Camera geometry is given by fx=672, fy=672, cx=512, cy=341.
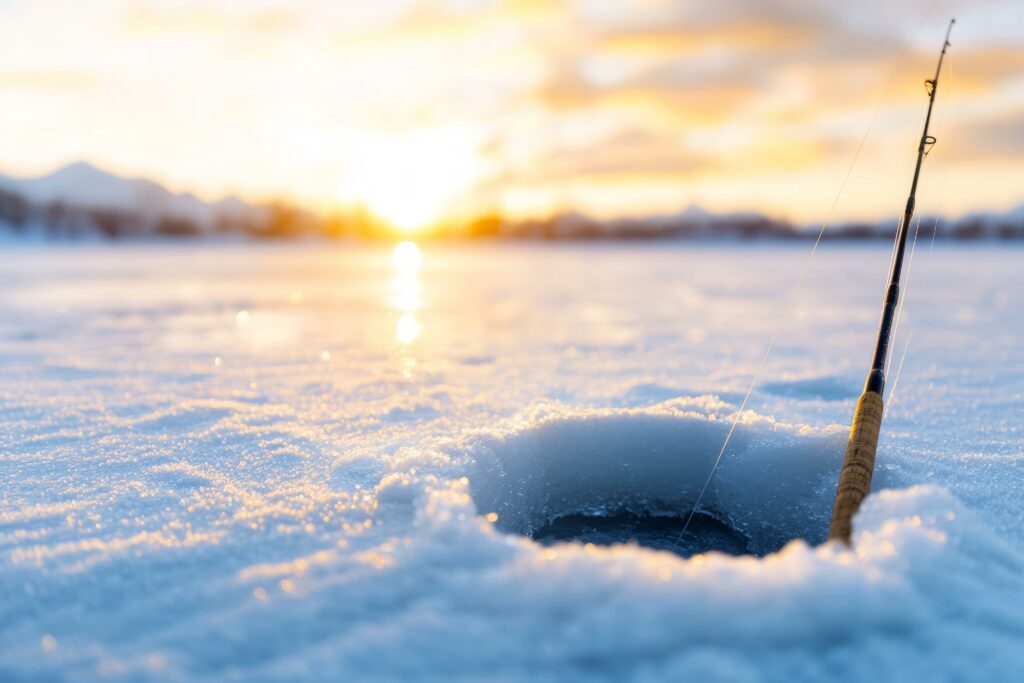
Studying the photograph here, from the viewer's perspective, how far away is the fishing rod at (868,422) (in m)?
2.63

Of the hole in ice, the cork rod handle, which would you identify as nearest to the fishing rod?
the cork rod handle

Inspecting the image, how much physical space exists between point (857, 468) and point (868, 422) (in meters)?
0.30

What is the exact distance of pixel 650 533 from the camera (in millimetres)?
3652

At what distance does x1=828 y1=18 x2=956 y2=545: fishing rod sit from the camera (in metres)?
2.63

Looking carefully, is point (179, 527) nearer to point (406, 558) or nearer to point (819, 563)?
point (406, 558)

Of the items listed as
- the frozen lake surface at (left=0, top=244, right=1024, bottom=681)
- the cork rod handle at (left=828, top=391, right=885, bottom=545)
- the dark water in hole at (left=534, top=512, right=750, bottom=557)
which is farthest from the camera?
the dark water in hole at (left=534, top=512, right=750, bottom=557)

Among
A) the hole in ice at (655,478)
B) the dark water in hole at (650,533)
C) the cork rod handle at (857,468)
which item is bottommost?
the dark water in hole at (650,533)

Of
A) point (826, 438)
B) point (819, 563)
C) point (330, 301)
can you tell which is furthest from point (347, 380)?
point (330, 301)

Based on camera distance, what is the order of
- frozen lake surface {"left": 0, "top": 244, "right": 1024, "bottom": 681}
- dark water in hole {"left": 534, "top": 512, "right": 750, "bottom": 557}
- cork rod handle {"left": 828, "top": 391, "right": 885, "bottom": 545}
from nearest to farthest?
frozen lake surface {"left": 0, "top": 244, "right": 1024, "bottom": 681} → cork rod handle {"left": 828, "top": 391, "right": 885, "bottom": 545} → dark water in hole {"left": 534, "top": 512, "right": 750, "bottom": 557}

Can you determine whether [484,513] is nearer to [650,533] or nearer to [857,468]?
[650,533]

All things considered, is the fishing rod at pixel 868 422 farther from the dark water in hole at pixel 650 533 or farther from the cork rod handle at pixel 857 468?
the dark water in hole at pixel 650 533

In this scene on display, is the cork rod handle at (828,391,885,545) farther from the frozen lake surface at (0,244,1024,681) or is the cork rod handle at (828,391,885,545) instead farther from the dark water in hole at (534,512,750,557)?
the dark water in hole at (534,512,750,557)

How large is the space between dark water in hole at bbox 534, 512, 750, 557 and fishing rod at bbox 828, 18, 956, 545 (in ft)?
2.26

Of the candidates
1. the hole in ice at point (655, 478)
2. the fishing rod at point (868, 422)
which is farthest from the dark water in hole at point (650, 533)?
the fishing rod at point (868, 422)
